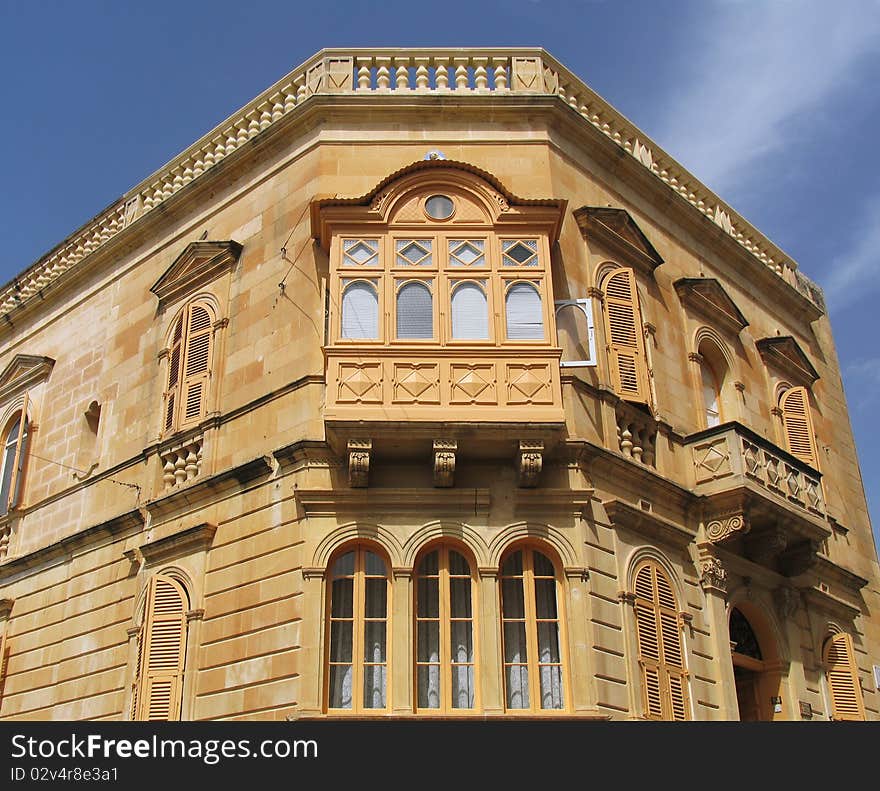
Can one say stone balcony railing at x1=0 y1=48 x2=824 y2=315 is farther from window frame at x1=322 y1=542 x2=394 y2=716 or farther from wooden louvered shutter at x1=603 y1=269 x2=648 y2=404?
window frame at x1=322 y1=542 x2=394 y2=716

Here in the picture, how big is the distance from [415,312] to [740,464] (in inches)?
219

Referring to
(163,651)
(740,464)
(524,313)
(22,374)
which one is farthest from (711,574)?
(22,374)

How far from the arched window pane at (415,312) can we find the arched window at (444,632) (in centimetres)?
309

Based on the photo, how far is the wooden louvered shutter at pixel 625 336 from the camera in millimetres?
17609

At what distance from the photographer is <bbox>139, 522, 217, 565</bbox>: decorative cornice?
1662cm

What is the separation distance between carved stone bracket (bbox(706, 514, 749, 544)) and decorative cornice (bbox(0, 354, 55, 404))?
13.1m

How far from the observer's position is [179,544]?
16.9 metres

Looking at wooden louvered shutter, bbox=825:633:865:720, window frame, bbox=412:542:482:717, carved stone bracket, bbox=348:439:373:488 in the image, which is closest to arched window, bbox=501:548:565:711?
window frame, bbox=412:542:482:717

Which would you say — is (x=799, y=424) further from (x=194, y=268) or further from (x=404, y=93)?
(x=194, y=268)

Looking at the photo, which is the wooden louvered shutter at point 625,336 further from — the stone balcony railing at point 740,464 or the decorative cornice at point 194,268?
the decorative cornice at point 194,268

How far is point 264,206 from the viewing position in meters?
18.8

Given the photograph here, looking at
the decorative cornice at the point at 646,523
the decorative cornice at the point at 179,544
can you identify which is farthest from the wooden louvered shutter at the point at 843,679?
the decorative cornice at the point at 179,544

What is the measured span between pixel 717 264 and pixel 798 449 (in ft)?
12.6

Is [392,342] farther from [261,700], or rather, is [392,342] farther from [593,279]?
[261,700]
